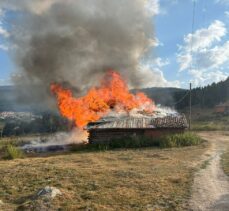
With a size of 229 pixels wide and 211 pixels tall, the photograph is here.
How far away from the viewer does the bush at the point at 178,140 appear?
3228 cm

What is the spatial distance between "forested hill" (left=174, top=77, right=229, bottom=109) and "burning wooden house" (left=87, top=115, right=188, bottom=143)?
81.0 metres

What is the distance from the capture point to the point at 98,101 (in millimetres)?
39906

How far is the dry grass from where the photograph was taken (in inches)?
554

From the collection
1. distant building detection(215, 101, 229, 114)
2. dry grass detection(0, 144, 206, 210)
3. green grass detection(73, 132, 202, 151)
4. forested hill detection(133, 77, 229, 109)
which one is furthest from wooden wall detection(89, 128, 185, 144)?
forested hill detection(133, 77, 229, 109)

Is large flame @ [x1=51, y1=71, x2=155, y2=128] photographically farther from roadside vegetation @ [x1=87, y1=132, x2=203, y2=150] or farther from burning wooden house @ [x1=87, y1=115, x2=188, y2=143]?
roadside vegetation @ [x1=87, y1=132, x2=203, y2=150]

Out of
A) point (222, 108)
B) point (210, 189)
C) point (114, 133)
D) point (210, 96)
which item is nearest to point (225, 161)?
point (210, 189)

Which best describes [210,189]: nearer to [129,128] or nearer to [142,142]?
[142,142]

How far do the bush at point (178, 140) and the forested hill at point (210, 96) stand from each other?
83346mm

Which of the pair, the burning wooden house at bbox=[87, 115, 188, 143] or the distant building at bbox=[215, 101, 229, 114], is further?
the distant building at bbox=[215, 101, 229, 114]

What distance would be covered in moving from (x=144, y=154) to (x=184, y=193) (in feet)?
41.1

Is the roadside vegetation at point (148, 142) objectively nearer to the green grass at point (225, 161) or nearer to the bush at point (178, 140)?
the bush at point (178, 140)

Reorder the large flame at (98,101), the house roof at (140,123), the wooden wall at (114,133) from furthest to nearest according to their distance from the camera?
the large flame at (98,101) < the house roof at (140,123) < the wooden wall at (114,133)

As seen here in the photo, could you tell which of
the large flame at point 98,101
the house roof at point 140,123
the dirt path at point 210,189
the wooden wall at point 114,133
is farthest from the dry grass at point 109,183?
the large flame at point 98,101

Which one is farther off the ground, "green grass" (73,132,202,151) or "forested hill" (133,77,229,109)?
"forested hill" (133,77,229,109)
